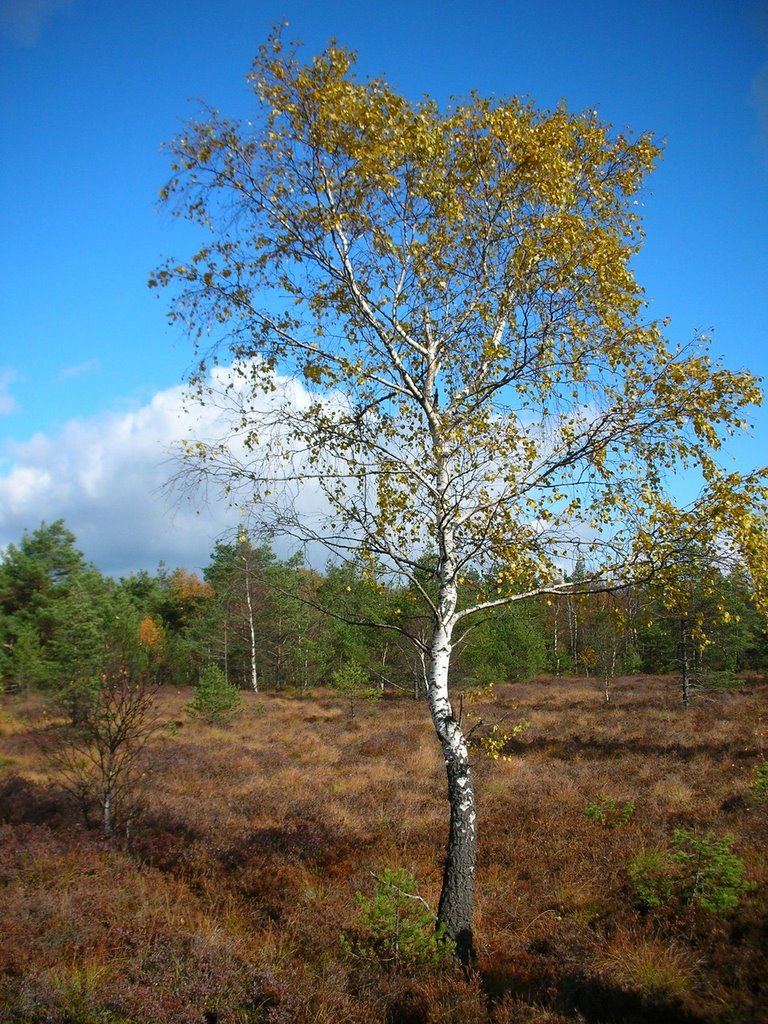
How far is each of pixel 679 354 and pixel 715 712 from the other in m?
19.2

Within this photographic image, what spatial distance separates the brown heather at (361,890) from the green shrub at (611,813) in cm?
14

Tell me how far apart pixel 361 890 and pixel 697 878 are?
3.95 metres

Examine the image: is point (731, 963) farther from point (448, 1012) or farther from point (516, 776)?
point (516, 776)

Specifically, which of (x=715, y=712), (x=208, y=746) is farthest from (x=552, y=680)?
(x=208, y=746)

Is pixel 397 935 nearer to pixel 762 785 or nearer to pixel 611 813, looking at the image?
pixel 611 813

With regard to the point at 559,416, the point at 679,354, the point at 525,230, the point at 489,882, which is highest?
the point at 525,230

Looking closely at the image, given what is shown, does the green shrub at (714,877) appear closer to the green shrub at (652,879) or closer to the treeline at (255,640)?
the green shrub at (652,879)

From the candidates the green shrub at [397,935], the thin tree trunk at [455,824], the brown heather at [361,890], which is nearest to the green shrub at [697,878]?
the brown heather at [361,890]

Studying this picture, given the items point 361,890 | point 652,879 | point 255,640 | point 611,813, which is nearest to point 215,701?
point 255,640

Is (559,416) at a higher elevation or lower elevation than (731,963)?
higher

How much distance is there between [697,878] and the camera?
236 inches

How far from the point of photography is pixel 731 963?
4742 millimetres

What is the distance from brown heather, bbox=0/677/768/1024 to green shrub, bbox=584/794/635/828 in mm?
144

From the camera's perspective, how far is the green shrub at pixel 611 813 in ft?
30.1
